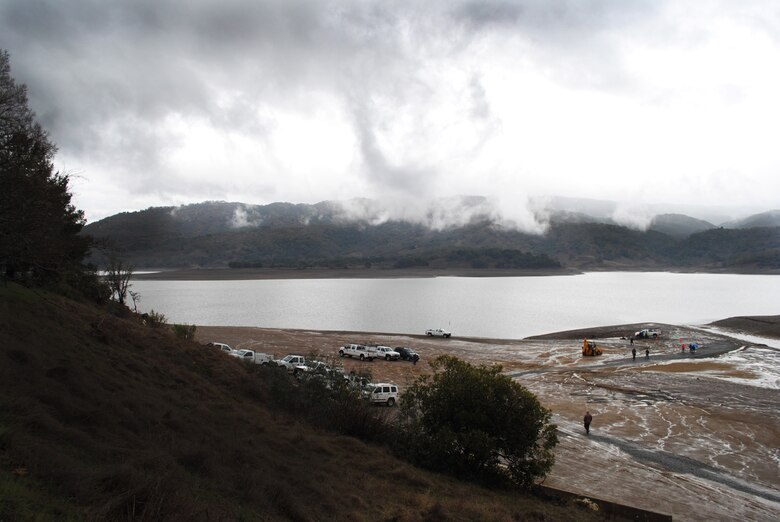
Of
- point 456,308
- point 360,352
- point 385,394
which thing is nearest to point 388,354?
point 360,352

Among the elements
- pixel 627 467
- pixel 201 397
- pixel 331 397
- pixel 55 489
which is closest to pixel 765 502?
pixel 627 467

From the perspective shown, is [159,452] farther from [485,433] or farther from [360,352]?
[360,352]

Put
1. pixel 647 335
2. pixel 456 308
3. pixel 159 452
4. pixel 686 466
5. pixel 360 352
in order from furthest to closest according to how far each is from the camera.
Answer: pixel 456 308 < pixel 647 335 < pixel 360 352 < pixel 686 466 < pixel 159 452

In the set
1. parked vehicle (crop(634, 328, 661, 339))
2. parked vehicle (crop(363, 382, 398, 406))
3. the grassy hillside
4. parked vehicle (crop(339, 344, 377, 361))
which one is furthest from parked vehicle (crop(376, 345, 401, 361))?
parked vehicle (crop(634, 328, 661, 339))

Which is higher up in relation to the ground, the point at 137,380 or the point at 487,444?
the point at 137,380

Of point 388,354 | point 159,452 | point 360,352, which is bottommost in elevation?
point 388,354

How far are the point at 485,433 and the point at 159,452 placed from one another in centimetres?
973

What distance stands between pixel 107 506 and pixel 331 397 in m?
14.0

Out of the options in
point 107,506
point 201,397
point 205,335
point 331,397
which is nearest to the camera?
point 107,506

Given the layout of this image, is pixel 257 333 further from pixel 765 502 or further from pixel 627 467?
pixel 765 502

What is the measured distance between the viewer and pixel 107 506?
742 cm

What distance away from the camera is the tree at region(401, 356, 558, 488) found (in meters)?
16.4

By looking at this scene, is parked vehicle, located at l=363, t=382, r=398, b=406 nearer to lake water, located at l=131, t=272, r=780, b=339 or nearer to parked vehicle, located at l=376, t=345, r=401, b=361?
parked vehicle, located at l=376, t=345, r=401, b=361

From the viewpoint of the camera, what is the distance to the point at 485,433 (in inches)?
639
